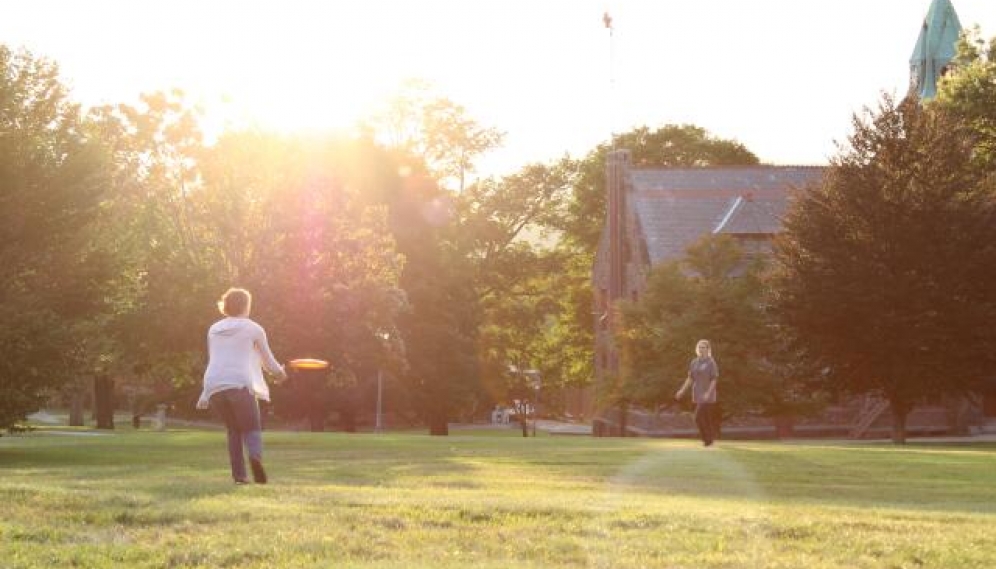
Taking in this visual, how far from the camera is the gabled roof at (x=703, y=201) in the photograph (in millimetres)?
65938

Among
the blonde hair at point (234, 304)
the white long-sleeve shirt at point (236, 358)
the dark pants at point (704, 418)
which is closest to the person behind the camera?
the white long-sleeve shirt at point (236, 358)

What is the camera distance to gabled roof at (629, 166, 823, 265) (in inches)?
2596

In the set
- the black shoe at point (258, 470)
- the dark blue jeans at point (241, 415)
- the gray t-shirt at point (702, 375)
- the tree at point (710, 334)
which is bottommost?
Answer: the black shoe at point (258, 470)

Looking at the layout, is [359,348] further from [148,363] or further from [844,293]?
[844,293]

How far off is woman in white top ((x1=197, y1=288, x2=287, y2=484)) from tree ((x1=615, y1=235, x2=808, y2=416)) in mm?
33711

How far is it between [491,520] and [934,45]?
10398 cm

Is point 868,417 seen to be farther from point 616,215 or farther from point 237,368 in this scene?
point 237,368

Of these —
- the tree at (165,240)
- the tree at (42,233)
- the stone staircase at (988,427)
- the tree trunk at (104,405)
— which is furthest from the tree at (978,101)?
the tree trunk at (104,405)

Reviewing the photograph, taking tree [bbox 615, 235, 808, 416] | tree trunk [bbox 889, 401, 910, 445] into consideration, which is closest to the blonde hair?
tree [bbox 615, 235, 808, 416]

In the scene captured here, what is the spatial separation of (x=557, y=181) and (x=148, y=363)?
33.9 meters

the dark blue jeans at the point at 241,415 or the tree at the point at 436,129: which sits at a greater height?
the tree at the point at 436,129

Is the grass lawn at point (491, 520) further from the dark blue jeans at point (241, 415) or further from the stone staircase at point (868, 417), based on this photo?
the stone staircase at point (868, 417)

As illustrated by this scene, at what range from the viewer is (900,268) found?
1772 inches

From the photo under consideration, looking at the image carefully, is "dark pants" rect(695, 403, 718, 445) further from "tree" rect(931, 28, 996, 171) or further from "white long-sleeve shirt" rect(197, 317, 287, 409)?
"tree" rect(931, 28, 996, 171)
